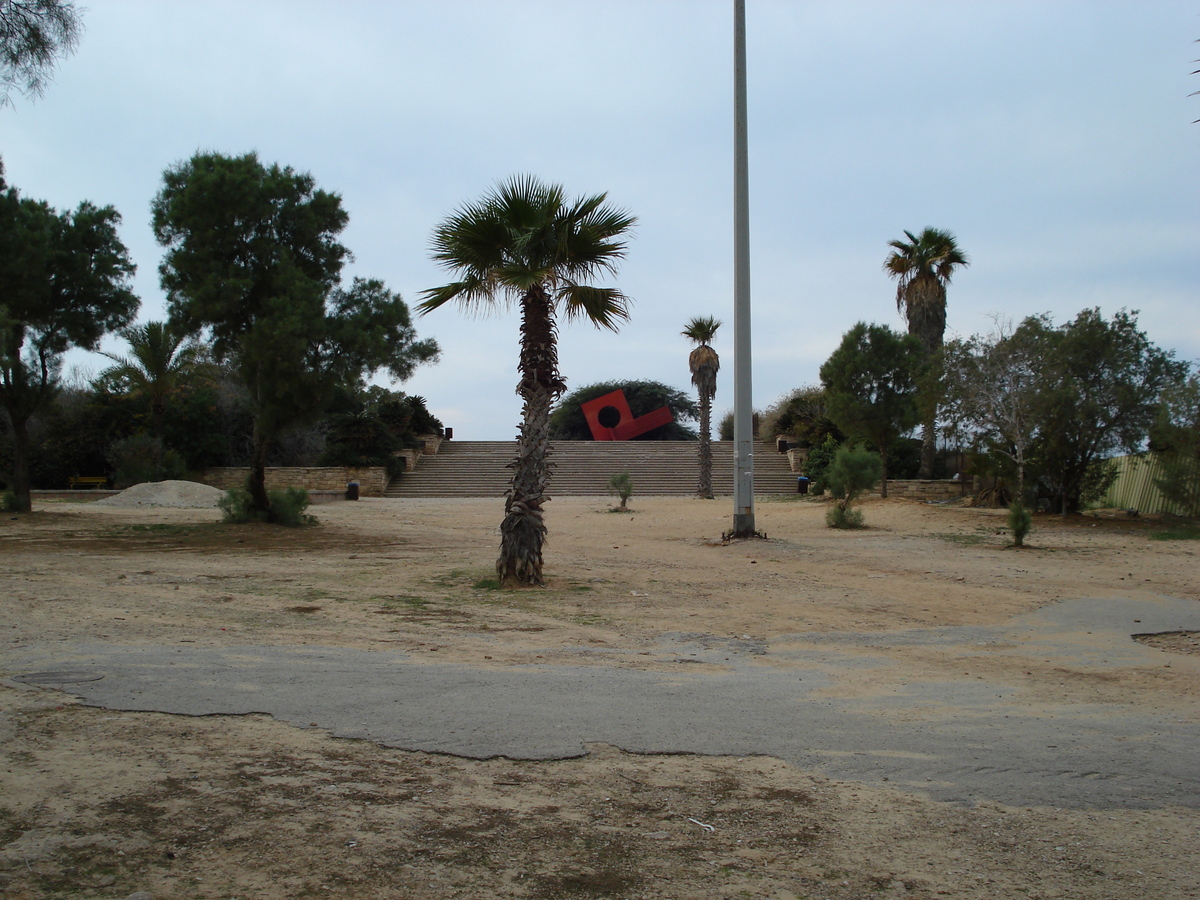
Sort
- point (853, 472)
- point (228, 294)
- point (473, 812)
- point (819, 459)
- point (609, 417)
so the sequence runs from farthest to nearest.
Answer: point (609, 417) < point (819, 459) < point (853, 472) < point (228, 294) < point (473, 812)

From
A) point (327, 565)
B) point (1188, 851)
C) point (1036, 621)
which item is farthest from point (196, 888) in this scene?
point (327, 565)

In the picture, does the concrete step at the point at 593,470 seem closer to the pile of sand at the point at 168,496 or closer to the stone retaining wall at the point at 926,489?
the stone retaining wall at the point at 926,489

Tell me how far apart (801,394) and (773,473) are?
7245mm

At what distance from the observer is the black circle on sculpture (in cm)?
5541

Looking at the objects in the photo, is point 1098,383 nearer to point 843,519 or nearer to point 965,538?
point 965,538

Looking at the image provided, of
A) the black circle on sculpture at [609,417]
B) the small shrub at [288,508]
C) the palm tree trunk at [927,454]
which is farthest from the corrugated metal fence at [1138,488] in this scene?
the black circle on sculpture at [609,417]

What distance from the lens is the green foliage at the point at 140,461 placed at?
30203mm

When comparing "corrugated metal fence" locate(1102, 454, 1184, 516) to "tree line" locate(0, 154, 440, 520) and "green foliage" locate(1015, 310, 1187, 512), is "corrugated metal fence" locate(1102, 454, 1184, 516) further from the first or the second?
"tree line" locate(0, 154, 440, 520)

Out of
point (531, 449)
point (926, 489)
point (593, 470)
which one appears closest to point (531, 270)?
point (531, 449)

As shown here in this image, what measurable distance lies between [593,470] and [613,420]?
46.2ft

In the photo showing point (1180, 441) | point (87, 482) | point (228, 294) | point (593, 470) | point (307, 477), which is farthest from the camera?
point (593, 470)

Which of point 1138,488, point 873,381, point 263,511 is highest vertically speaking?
point 873,381

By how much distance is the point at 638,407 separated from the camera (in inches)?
2611

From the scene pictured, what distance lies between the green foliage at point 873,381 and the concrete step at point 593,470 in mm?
8961
